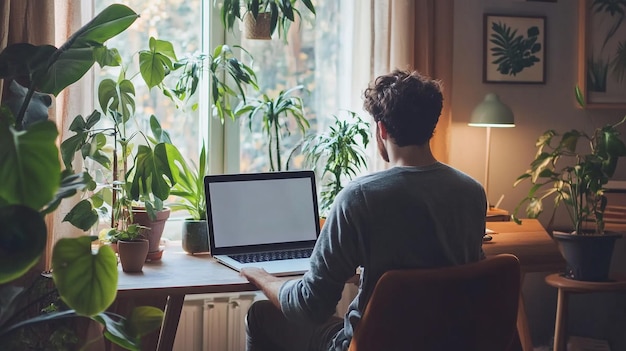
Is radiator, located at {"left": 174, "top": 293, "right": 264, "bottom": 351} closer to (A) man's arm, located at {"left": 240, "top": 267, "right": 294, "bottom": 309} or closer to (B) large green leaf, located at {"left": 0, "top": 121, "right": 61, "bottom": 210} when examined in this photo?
(A) man's arm, located at {"left": 240, "top": 267, "right": 294, "bottom": 309}

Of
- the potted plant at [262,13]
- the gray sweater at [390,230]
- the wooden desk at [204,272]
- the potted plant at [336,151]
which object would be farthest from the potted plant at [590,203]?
the gray sweater at [390,230]

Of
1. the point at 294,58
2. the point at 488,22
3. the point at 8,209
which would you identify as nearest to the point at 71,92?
the point at 294,58

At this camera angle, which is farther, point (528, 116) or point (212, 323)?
Result: point (528, 116)

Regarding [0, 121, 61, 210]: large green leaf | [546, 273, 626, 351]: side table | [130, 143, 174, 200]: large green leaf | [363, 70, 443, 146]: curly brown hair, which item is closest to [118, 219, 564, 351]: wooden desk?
[546, 273, 626, 351]: side table

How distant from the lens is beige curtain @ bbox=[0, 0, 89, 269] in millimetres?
2572

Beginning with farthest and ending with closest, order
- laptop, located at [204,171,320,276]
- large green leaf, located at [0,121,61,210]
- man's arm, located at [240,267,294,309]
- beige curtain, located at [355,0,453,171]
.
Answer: beige curtain, located at [355,0,453,171] → laptop, located at [204,171,320,276] → man's arm, located at [240,267,294,309] → large green leaf, located at [0,121,61,210]

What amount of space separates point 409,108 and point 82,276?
970 mm

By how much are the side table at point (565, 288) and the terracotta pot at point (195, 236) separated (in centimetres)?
139

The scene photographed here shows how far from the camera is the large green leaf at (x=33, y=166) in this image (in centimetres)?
128

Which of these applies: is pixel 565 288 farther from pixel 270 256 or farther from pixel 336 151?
pixel 270 256

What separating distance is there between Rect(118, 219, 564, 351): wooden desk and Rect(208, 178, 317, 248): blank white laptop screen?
13 centimetres

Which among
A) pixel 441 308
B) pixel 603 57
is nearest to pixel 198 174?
pixel 441 308

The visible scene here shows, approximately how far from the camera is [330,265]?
197 cm

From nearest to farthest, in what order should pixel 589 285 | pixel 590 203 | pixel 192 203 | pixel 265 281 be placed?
1. pixel 265 281
2. pixel 192 203
3. pixel 589 285
4. pixel 590 203
